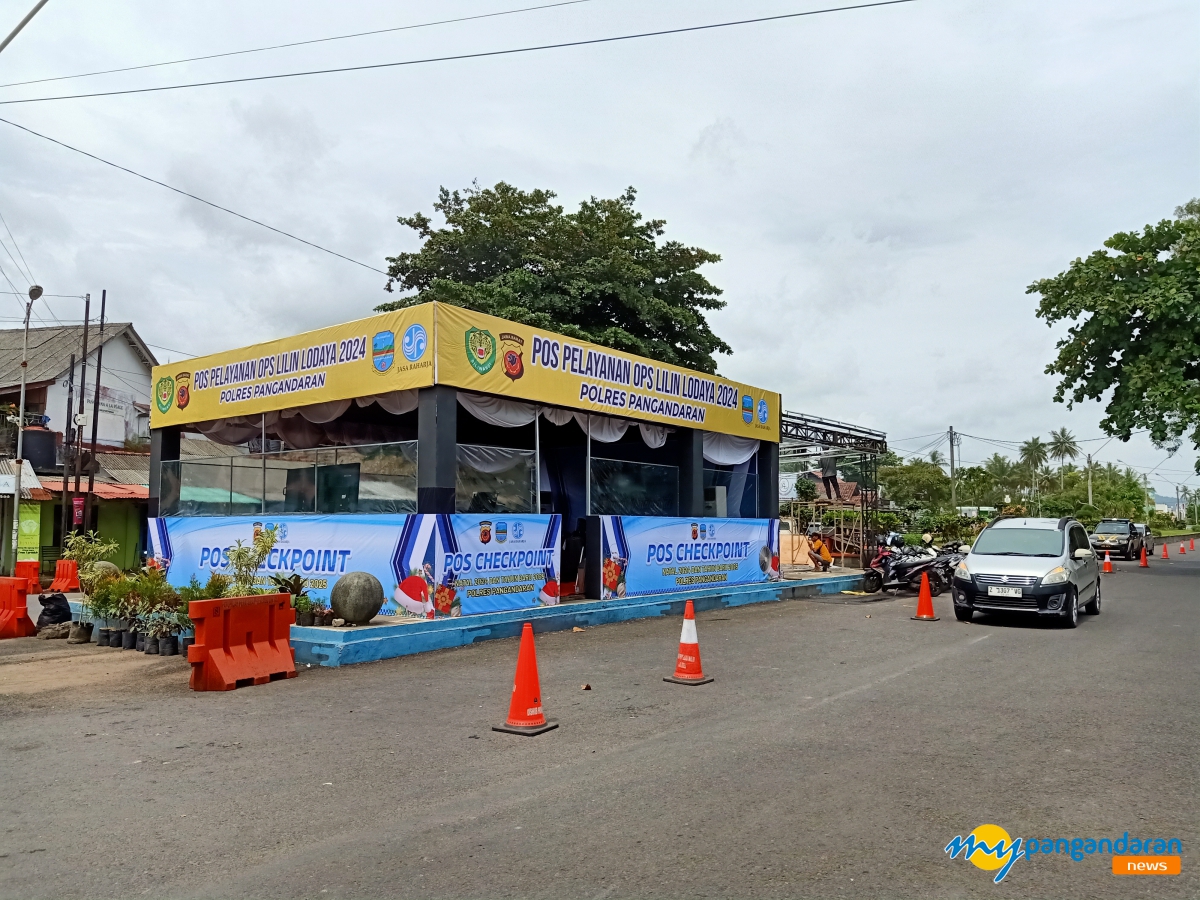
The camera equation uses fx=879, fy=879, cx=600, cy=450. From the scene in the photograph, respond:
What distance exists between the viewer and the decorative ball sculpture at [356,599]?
11.3 meters

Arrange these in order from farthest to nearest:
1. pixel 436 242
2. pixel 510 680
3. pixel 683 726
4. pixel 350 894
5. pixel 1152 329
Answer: pixel 436 242, pixel 1152 329, pixel 510 680, pixel 683 726, pixel 350 894

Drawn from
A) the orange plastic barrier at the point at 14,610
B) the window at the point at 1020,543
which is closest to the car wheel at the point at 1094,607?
the window at the point at 1020,543

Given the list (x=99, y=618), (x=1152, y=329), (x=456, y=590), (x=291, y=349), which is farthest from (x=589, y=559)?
(x=1152, y=329)

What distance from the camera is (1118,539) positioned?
1387 inches

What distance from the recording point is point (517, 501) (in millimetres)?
14469

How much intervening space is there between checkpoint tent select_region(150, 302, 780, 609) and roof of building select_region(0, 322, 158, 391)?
56.7 feet

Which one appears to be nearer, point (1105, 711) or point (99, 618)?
point (1105, 711)

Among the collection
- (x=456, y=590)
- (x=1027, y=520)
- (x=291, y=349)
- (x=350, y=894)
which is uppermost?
(x=291, y=349)

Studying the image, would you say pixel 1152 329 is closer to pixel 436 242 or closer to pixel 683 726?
pixel 436 242

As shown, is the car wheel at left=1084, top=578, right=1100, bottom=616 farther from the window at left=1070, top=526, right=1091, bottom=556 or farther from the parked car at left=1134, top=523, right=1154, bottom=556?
the parked car at left=1134, top=523, right=1154, bottom=556

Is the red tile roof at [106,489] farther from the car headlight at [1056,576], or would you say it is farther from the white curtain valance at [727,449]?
the car headlight at [1056,576]

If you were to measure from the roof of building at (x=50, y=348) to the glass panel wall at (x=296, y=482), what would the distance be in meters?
17.8

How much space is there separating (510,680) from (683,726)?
270 centimetres

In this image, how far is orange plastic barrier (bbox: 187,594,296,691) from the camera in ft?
29.0
